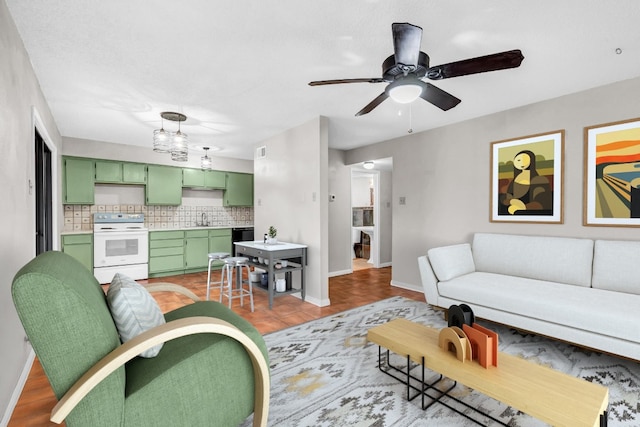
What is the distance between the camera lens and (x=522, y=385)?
1455 millimetres

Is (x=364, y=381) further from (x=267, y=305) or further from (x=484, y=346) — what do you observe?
(x=267, y=305)

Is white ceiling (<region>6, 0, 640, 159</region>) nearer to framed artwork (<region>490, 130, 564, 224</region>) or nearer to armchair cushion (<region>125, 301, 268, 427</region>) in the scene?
framed artwork (<region>490, 130, 564, 224</region>)

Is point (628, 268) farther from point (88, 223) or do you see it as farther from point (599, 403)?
point (88, 223)

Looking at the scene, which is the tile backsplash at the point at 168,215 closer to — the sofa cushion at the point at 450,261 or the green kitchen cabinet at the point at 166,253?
the green kitchen cabinet at the point at 166,253

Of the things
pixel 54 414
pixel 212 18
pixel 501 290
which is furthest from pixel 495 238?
pixel 54 414

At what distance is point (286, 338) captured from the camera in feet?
9.21

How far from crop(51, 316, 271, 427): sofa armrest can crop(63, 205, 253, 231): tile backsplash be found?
5133 mm

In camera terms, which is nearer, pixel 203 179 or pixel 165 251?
pixel 165 251

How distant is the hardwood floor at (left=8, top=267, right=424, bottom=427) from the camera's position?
1.85 m

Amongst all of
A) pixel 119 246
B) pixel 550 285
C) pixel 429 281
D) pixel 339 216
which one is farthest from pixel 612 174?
pixel 119 246

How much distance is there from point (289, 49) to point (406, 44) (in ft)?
3.24

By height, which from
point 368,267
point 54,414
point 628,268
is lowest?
point 368,267

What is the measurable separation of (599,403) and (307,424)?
4.50 ft

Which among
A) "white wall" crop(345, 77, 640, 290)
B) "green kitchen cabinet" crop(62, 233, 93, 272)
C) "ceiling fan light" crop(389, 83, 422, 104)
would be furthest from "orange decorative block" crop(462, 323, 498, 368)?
"green kitchen cabinet" crop(62, 233, 93, 272)
